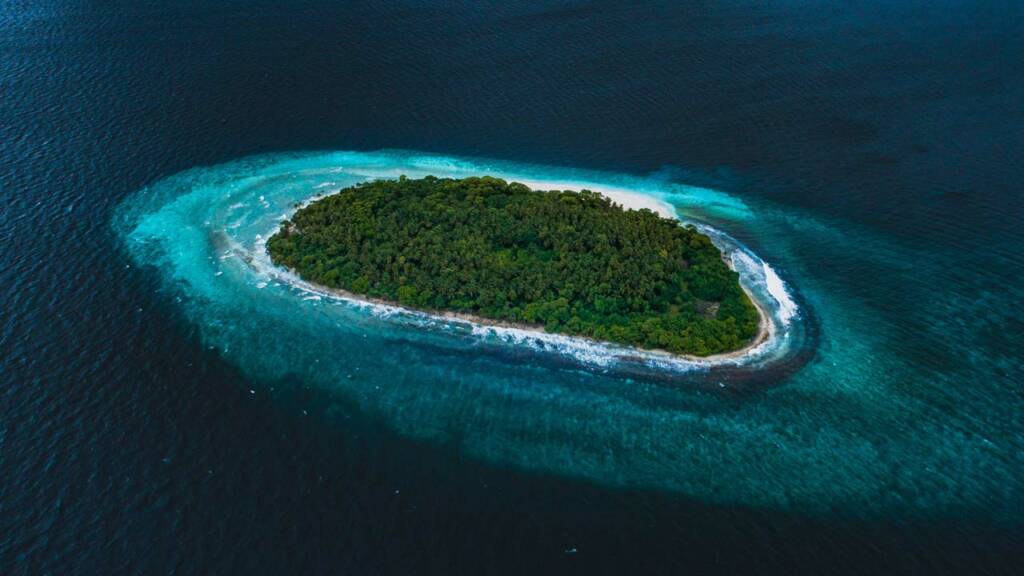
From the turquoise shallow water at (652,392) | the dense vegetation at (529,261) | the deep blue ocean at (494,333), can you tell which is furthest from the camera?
the dense vegetation at (529,261)

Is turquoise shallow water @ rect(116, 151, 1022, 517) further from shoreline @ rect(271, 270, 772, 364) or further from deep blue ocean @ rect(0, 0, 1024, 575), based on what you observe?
shoreline @ rect(271, 270, 772, 364)

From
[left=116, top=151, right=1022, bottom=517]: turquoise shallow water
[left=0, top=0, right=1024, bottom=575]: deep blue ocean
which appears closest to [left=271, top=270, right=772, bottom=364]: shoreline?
[left=116, top=151, right=1022, bottom=517]: turquoise shallow water

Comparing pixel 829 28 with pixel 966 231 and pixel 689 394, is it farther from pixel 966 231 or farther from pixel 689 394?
pixel 689 394

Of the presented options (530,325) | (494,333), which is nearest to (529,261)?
(530,325)

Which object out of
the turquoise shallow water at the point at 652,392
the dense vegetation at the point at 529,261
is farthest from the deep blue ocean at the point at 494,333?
the dense vegetation at the point at 529,261

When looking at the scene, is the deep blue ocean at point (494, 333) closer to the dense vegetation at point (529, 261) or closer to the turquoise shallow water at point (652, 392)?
the turquoise shallow water at point (652, 392)

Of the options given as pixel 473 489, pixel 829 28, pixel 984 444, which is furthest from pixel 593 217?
pixel 829 28
